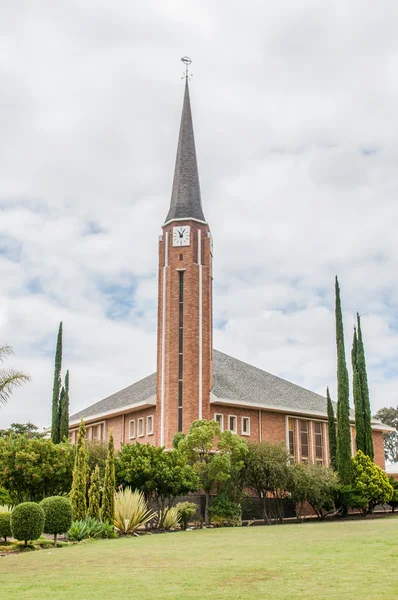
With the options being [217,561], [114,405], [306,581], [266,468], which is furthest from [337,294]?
[306,581]

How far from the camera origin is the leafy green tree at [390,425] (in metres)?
73.9

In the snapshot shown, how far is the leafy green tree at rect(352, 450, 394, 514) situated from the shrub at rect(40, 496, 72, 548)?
19.8 meters

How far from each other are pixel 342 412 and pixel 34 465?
16.8 meters

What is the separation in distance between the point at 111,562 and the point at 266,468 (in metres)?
18.2

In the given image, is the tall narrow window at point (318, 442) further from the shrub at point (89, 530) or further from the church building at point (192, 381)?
the shrub at point (89, 530)

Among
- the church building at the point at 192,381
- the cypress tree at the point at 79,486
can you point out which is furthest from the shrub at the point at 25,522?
the church building at the point at 192,381

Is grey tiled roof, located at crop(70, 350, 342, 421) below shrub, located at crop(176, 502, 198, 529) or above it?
above

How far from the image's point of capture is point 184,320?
39406 millimetres

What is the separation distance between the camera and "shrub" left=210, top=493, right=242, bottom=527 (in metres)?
30.2

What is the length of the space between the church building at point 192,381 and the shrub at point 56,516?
15650 millimetres

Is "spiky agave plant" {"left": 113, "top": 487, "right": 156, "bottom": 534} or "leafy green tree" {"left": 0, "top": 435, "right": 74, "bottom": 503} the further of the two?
"leafy green tree" {"left": 0, "top": 435, "right": 74, "bottom": 503}

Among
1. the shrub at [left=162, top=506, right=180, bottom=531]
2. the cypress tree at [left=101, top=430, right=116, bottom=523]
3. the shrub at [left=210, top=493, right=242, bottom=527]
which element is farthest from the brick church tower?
the cypress tree at [left=101, top=430, right=116, bottom=523]

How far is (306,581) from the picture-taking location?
32.8 ft

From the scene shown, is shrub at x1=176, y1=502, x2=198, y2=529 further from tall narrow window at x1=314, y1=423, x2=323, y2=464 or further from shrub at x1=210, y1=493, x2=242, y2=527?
tall narrow window at x1=314, y1=423, x2=323, y2=464
